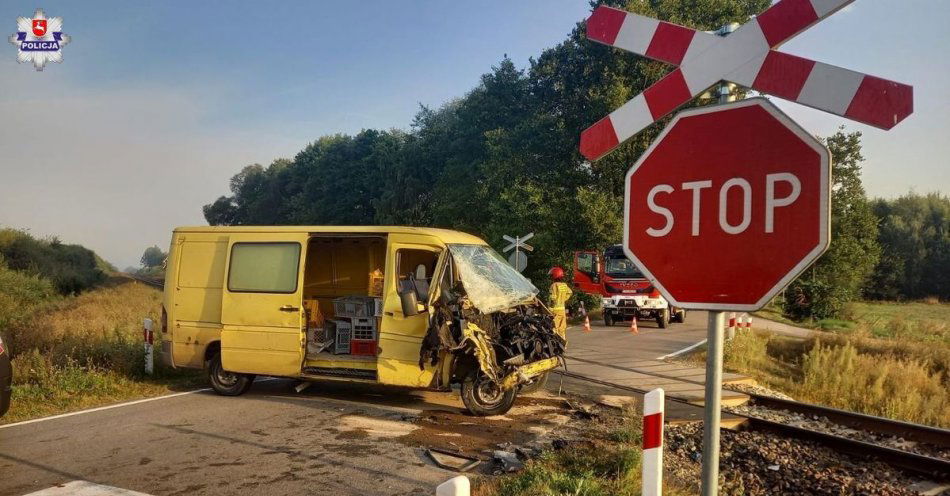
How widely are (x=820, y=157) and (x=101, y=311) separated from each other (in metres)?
20.5

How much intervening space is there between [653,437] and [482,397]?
16.7ft

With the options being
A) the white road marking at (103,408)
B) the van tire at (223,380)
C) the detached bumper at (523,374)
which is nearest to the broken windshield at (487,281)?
the detached bumper at (523,374)

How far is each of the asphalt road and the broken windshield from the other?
1.64m

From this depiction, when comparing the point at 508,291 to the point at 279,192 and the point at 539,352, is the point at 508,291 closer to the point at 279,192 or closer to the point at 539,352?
the point at 539,352

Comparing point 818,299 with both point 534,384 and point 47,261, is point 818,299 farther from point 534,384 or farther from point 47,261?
point 47,261

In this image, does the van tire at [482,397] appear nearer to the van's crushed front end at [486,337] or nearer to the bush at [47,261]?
the van's crushed front end at [486,337]

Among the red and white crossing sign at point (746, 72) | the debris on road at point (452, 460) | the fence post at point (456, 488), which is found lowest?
the debris on road at point (452, 460)

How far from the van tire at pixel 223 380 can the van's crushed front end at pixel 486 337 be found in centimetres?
328

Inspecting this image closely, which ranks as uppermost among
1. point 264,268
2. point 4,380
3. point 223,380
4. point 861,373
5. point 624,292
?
point 264,268

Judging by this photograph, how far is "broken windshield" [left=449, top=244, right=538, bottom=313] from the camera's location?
27.5ft

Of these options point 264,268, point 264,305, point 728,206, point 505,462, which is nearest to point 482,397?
point 505,462

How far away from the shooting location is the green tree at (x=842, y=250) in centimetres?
2952

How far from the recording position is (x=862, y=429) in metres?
8.71

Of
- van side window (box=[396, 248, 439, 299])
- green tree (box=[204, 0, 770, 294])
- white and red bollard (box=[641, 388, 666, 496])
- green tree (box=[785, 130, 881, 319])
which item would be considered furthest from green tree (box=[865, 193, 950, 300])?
white and red bollard (box=[641, 388, 666, 496])
